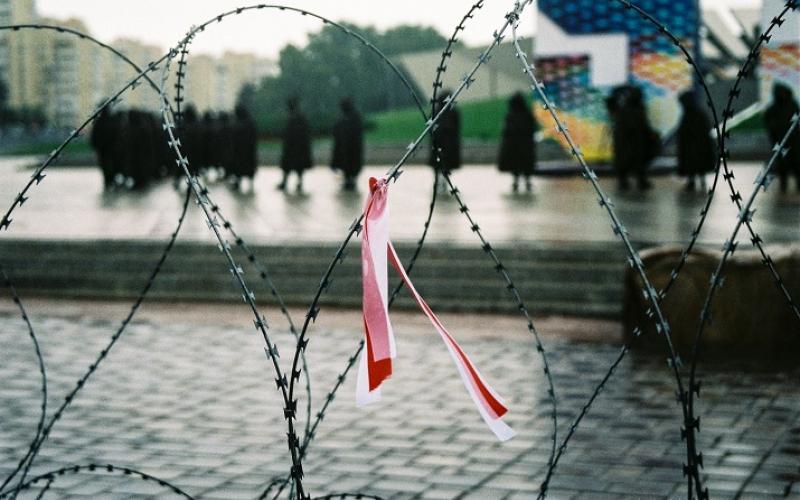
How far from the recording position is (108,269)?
557 inches

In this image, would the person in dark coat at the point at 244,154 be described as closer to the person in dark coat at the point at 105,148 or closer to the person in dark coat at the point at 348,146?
the person in dark coat at the point at 348,146

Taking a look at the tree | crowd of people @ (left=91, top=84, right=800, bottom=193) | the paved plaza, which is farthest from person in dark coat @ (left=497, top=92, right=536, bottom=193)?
the tree

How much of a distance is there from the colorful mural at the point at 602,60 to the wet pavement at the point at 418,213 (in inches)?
57.3

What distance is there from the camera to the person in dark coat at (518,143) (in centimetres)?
2431

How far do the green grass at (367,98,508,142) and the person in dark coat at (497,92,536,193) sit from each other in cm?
3695

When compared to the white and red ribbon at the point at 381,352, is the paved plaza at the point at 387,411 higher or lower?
lower

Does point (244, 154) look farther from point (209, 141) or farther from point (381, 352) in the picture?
point (381, 352)

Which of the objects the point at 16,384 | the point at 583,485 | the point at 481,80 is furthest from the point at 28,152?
the point at 583,485

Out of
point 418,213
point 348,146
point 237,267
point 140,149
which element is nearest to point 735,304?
point 237,267

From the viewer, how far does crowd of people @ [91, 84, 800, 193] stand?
22.9 metres

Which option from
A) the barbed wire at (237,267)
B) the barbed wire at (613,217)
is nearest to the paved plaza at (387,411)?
the barbed wire at (237,267)

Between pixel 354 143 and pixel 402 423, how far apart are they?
60.0ft

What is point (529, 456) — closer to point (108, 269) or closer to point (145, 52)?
point (108, 269)

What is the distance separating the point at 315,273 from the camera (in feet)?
44.3
